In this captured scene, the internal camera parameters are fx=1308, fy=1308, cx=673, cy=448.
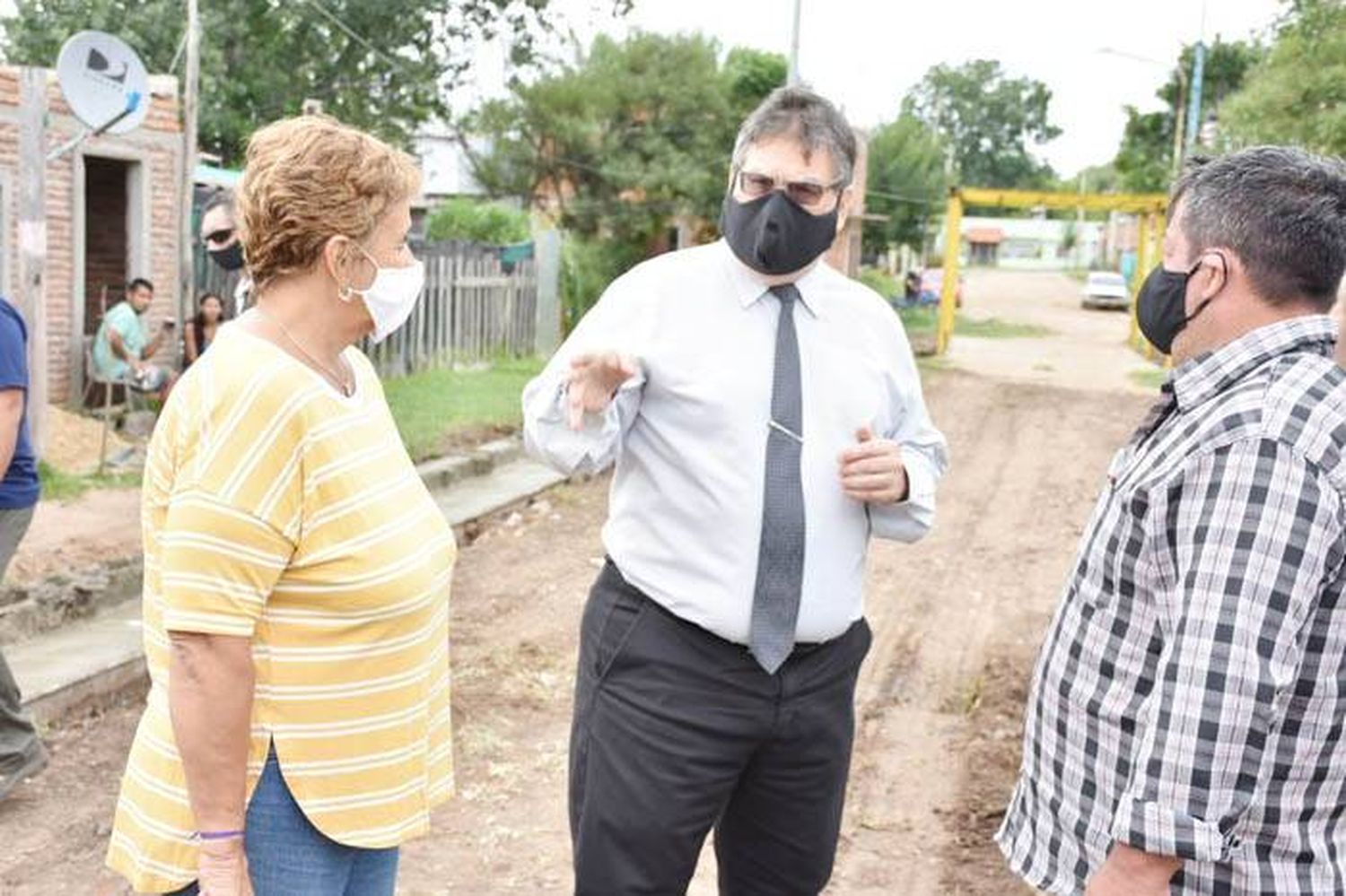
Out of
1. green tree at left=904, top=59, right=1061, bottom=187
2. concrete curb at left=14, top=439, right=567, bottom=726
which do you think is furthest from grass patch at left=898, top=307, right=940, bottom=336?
green tree at left=904, top=59, right=1061, bottom=187

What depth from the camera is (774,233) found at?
268 cm

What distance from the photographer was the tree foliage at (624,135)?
2294 cm

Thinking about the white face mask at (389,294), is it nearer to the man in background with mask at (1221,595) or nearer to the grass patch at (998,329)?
the man in background with mask at (1221,595)

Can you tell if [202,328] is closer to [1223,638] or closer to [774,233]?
[774,233]

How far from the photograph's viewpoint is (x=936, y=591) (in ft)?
27.2

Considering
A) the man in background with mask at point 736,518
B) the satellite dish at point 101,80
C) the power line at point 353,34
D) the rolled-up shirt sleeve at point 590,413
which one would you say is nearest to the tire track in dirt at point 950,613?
the man in background with mask at point 736,518

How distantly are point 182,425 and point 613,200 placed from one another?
22.0 meters

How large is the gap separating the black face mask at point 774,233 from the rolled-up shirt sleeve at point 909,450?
294 millimetres

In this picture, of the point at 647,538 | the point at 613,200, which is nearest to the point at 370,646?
the point at 647,538

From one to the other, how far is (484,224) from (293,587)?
2223cm

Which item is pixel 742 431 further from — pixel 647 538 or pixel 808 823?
pixel 808 823

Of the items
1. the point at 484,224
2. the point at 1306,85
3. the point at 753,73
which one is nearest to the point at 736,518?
the point at 1306,85

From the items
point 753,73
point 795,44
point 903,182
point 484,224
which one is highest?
point 753,73

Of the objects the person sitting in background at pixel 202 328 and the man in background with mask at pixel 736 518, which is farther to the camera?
the person sitting in background at pixel 202 328
